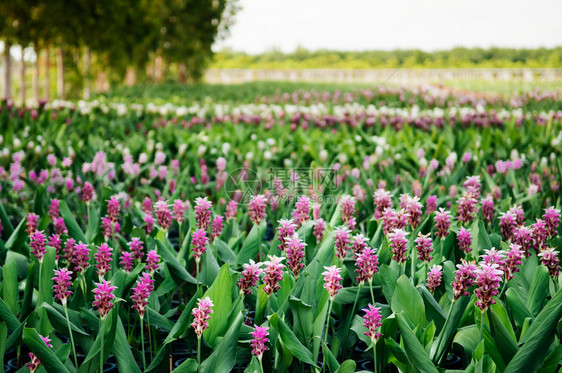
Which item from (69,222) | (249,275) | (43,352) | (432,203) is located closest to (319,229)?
(249,275)

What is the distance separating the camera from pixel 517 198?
10.4 ft

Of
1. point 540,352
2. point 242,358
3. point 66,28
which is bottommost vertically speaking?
point 242,358

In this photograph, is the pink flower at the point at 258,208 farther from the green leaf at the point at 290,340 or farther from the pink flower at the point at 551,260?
the pink flower at the point at 551,260

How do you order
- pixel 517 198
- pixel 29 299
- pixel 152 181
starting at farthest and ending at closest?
pixel 152 181 → pixel 517 198 → pixel 29 299

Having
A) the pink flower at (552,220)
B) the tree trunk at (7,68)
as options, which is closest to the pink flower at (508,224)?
the pink flower at (552,220)

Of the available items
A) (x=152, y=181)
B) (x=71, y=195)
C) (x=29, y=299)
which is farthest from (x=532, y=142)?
(x=29, y=299)

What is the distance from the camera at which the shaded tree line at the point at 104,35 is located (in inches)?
548

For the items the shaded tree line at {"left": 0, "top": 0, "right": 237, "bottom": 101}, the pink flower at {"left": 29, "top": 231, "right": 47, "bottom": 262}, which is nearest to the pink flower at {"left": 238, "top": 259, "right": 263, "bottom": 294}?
the pink flower at {"left": 29, "top": 231, "right": 47, "bottom": 262}

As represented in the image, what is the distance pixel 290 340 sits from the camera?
151cm

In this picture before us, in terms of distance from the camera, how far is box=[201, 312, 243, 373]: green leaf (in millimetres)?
1480

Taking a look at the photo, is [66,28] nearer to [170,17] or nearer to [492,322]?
[170,17]

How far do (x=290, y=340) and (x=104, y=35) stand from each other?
16594 mm

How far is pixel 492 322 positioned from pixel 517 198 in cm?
197

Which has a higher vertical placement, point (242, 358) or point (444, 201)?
point (444, 201)
